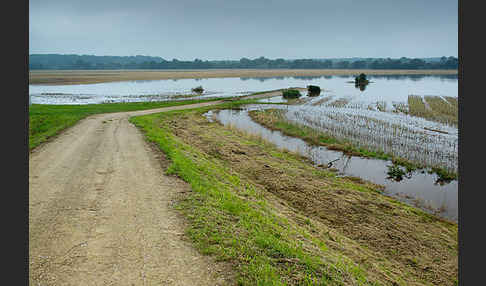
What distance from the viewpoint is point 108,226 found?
8625 mm

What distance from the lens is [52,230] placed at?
27.3ft

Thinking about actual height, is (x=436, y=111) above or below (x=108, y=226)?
above

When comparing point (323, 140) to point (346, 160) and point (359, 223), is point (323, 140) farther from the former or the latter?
point (359, 223)

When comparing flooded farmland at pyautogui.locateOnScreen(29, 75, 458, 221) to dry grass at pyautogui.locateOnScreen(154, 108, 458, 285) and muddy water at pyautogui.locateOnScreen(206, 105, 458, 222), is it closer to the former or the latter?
muddy water at pyautogui.locateOnScreen(206, 105, 458, 222)

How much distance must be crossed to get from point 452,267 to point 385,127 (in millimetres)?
24767

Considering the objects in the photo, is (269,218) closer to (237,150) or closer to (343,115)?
(237,150)

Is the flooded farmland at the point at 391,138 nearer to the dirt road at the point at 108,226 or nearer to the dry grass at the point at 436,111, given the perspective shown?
the dry grass at the point at 436,111

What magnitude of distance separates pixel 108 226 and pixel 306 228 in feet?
21.7

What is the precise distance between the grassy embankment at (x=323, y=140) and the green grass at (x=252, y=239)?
501 inches


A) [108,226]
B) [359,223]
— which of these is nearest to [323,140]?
[359,223]

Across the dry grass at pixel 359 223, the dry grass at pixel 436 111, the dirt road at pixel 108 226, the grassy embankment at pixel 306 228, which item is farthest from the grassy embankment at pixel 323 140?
the dry grass at pixel 436 111

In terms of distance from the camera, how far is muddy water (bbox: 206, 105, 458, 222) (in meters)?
15.2
